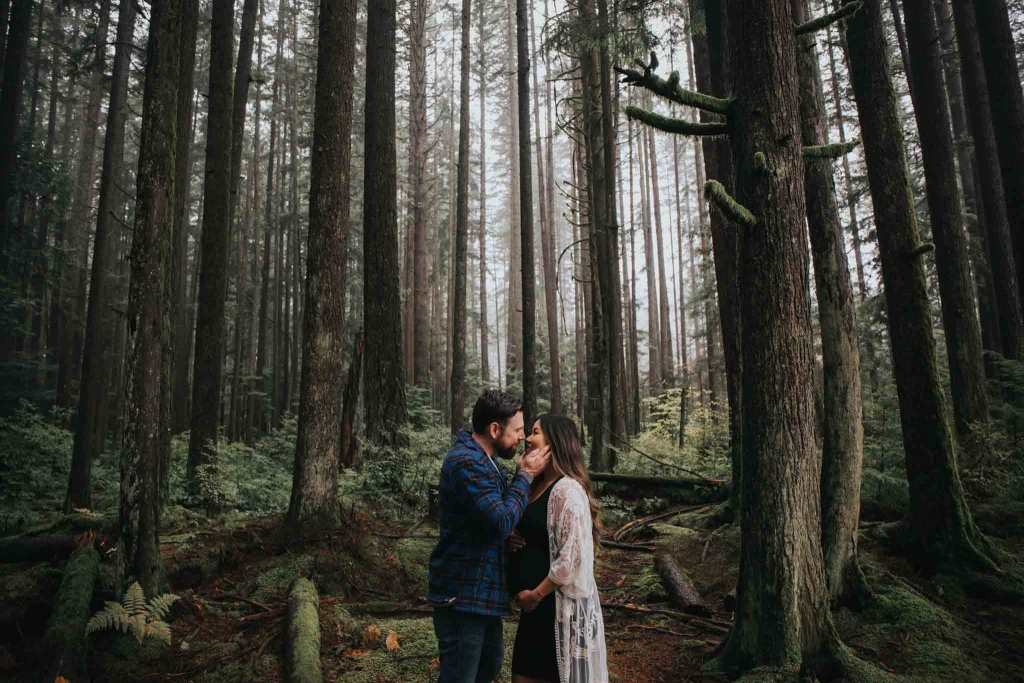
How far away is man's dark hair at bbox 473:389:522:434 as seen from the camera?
3.21m

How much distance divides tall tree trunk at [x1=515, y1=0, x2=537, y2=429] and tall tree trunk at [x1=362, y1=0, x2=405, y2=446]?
2.65 metres

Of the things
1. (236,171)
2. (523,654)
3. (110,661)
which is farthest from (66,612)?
(236,171)

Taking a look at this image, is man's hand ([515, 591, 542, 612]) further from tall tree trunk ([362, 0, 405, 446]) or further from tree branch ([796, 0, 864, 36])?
tall tree trunk ([362, 0, 405, 446])

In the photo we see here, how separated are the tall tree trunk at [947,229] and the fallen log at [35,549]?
12.9m

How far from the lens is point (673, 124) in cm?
418

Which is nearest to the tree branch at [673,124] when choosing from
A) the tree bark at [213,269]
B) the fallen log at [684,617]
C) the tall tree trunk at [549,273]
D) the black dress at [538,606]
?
the black dress at [538,606]

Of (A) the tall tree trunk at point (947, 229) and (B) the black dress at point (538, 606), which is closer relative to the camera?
(B) the black dress at point (538, 606)

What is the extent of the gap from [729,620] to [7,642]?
663 centimetres

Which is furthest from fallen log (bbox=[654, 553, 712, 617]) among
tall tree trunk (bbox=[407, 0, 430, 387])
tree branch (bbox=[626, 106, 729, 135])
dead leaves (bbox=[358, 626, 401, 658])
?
tall tree trunk (bbox=[407, 0, 430, 387])

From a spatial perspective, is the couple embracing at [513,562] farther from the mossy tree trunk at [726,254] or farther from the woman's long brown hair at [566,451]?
the mossy tree trunk at [726,254]

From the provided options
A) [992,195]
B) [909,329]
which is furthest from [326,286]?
[992,195]

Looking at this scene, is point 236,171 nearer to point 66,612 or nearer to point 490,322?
point 66,612

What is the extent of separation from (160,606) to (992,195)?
15.1 meters

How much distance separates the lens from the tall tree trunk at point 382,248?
1170cm
